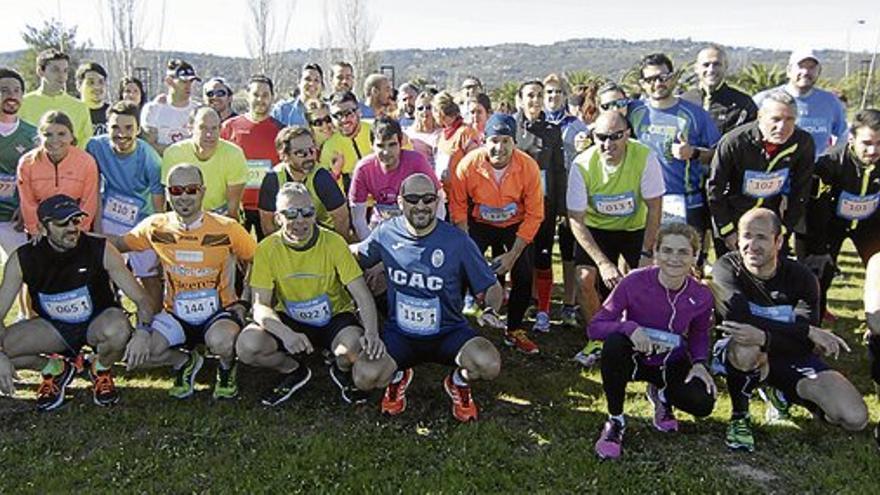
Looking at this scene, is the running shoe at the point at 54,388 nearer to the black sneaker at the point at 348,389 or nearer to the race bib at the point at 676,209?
the black sneaker at the point at 348,389

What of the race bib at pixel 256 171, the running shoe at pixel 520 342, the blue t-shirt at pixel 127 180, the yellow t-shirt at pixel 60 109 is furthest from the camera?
the yellow t-shirt at pixel 60 109

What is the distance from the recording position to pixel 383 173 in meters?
5.62

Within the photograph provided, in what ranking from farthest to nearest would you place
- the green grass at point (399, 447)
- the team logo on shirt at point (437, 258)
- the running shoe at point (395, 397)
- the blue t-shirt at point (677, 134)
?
1. the blue t-shirt at point (677, 134)
2. the running shoe at point (395, 397)
3. the team logo on shirt at point (437, 258)
4. the green grass at point (399, 447)

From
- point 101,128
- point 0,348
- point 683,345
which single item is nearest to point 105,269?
point 0,348

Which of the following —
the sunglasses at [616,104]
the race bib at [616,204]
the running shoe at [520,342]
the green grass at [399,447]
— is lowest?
the green grass at [399,447]

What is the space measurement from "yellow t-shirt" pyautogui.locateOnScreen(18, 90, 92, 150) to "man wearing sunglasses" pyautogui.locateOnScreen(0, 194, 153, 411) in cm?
209

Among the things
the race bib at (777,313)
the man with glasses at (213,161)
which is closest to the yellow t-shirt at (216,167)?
the man with glasses at (213,161)

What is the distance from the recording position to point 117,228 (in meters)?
5.79

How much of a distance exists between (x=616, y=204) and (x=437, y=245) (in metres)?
1.61

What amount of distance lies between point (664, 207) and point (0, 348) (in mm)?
5009

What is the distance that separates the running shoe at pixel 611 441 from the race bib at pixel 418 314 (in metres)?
1.23

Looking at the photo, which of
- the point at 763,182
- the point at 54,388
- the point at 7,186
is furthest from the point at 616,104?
the point at 7,186

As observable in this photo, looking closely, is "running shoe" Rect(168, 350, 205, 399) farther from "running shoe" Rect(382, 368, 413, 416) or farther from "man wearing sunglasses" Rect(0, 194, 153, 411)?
"running shoe" Rect(382, 368, 413, 416)

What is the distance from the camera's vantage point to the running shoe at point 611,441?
14.0ft
